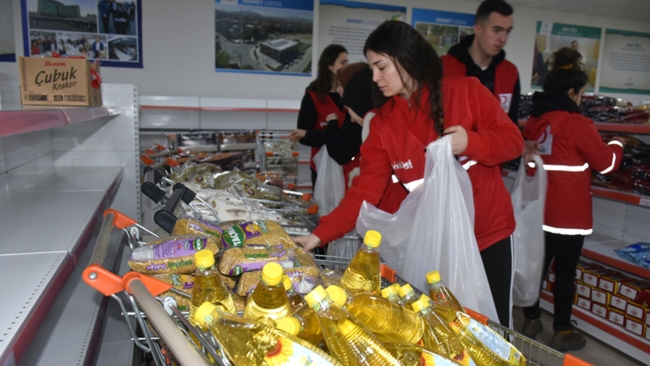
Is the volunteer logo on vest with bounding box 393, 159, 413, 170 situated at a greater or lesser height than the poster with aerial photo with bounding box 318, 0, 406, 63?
lesser

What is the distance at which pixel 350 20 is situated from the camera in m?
6.01

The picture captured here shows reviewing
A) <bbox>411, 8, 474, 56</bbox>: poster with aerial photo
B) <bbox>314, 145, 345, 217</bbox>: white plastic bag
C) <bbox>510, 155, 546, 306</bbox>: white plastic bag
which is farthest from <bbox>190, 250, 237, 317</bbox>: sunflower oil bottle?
<bbox>411, 8, 474, 56</bbox>: poster with aerial photo

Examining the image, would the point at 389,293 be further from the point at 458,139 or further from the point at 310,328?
the point at 458,139

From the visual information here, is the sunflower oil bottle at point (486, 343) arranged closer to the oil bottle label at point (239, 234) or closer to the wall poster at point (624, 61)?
the oil bottle label at point (239, 234)

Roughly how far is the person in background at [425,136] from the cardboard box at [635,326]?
1.67 meters

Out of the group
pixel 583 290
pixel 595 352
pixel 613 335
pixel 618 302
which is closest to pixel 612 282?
pixel 618 302

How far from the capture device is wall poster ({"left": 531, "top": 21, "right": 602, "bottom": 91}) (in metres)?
6.99

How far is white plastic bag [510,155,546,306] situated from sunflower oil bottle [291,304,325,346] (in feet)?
4.53

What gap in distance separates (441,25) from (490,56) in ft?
14.3

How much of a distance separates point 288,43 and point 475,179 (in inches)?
175

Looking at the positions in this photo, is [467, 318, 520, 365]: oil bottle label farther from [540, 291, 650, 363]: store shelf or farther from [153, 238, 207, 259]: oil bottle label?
[540, 291, 650, 363]: store shelf

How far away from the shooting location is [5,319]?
2.76ft

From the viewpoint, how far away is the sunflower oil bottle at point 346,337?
30.8 inches

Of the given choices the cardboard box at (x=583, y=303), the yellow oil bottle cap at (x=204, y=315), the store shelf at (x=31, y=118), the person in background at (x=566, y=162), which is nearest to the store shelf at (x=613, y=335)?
the cardboard box at (x=583, y=303)
